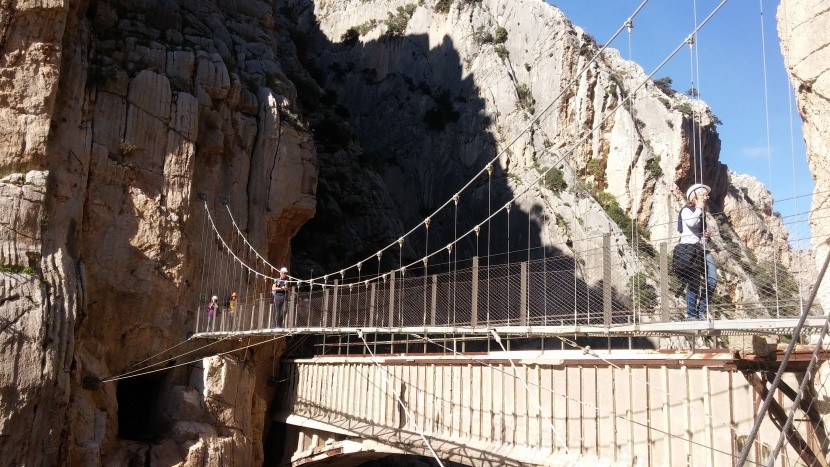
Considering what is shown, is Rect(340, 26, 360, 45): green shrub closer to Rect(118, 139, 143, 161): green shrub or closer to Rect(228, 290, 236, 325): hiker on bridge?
Rect(118, 139, 143, 161): green shrub

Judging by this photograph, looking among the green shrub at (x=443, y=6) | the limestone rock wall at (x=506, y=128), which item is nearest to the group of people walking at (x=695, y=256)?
the limestone rock wall at (x=506, y=128)

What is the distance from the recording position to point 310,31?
143 ft

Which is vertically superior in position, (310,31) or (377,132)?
(310,31)

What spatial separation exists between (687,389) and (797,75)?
408 centimetres

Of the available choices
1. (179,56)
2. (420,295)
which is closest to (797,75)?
(420,295)

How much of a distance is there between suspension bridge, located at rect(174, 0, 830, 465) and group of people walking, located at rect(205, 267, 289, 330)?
6cm

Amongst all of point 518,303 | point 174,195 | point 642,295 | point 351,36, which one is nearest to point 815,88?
point 518,303

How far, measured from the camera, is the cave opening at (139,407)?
1656 centimetres

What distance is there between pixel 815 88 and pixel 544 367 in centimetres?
601

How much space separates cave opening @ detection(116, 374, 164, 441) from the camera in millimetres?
16562

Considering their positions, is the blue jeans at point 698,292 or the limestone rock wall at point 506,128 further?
the limestone rock wall at point 506,128

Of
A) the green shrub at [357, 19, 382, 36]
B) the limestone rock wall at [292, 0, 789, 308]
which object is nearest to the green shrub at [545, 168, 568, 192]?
the limestone rock wall at [292, 0, 789, 308]

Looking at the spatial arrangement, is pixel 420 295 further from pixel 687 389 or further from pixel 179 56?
pixel 179 56

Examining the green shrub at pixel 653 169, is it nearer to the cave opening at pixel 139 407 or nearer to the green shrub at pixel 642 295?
the green shrub at pixel 642 295
